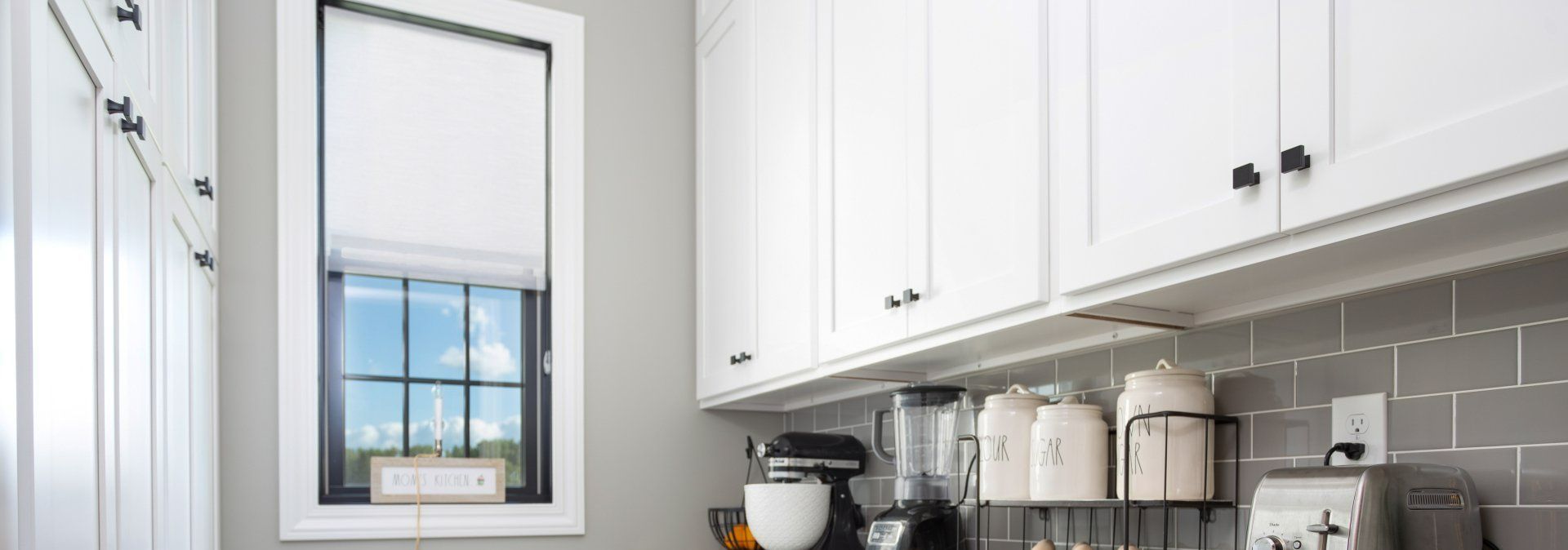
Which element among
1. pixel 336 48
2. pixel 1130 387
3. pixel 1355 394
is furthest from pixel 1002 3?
pixel 336 48

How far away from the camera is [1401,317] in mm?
1456

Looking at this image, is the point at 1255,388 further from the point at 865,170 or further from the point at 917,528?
the point at 865,170

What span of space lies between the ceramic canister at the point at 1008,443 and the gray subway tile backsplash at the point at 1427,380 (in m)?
0.19

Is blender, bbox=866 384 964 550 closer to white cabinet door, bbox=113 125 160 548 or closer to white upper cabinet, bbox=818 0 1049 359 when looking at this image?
white upper cabinet, bbox=818 0 1049 359

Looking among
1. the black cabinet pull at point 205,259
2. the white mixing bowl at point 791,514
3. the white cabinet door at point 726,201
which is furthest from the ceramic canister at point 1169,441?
the black cabinet pull at point 205,259

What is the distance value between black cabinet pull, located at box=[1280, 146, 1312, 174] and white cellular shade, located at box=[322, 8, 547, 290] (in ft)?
7.22

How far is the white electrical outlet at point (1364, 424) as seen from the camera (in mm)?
1453

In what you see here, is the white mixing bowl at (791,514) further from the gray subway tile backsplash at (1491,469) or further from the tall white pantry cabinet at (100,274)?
the gray subway tile backsplash at (1491,469)

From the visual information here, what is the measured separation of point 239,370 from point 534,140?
3.14ft

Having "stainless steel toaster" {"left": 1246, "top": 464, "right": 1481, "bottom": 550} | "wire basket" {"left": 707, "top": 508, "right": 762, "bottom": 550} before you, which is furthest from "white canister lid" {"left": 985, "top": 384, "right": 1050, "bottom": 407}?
"wire basket" {"left": 707, "top": 508, "right": 762, "bottom": 550}

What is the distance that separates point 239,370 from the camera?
2.68 metres

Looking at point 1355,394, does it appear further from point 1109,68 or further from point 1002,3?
point 1002,3

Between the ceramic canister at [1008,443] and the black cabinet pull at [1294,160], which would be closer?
the black cabinet pull at [1294,160]

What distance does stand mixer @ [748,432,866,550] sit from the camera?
2641mm
